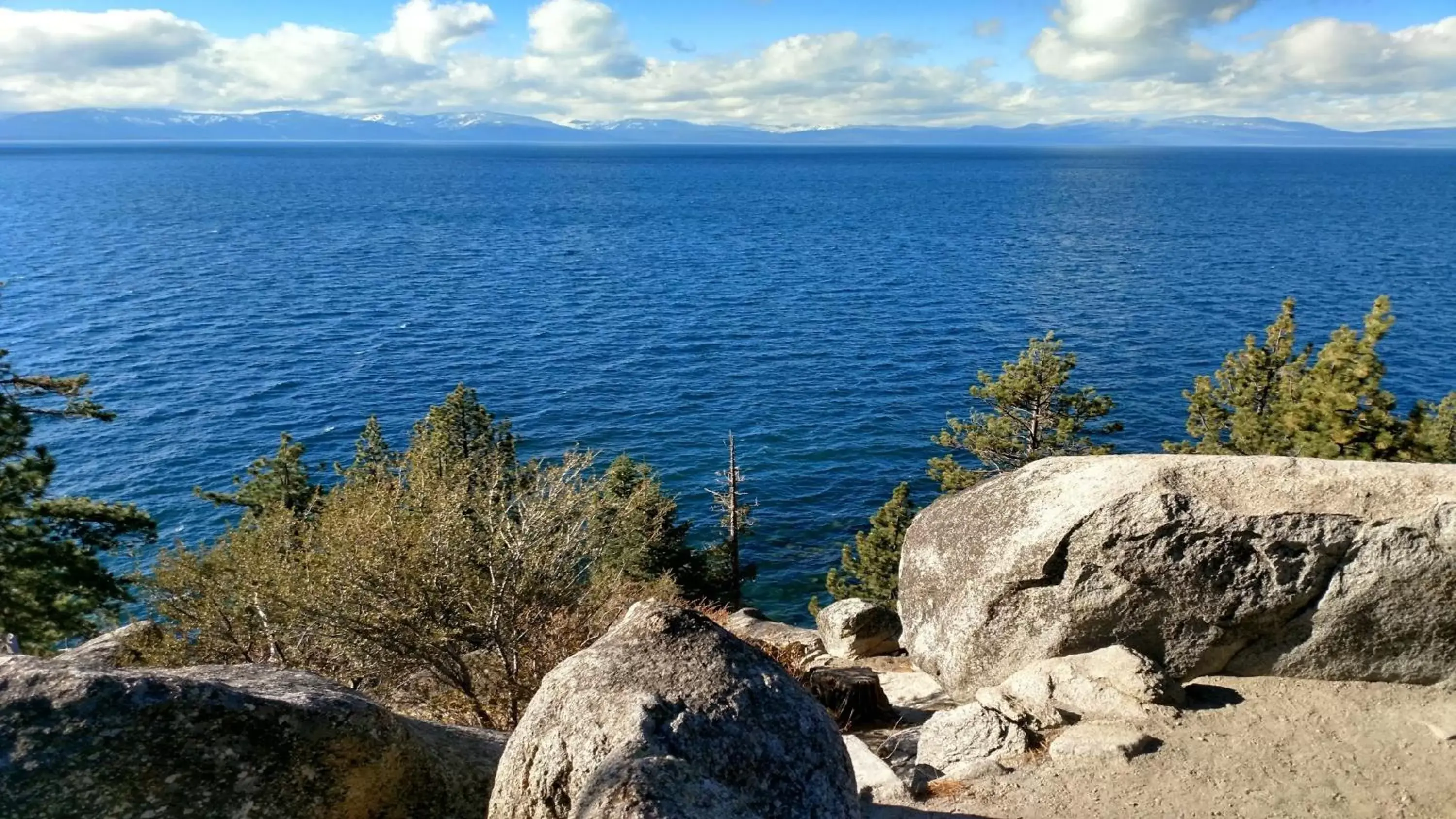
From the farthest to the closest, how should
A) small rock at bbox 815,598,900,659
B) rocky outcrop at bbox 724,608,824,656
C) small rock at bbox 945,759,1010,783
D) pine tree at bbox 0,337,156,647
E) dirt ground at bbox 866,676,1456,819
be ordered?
rocky outcrop at bbox 724,608,824,656, small rock at bbox 815,598,900,659, pine tree at bbox 0,337,156,647, small rock at bbox 945,759,1010,783, dirt ground at bbox 866,676,1456,819

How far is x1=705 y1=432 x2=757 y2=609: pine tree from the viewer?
4462 cm

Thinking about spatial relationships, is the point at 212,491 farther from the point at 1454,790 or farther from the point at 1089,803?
the point at 1454,790

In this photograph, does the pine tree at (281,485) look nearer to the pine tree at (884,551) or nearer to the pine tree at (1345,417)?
the pine tree at (884,551)

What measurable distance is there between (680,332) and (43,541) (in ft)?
215

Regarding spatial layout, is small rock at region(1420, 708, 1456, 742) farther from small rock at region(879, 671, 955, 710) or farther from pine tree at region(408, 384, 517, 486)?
pine tree at region(408, 384, 517, 486)

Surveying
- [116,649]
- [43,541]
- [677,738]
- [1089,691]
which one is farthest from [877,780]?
[43,541]

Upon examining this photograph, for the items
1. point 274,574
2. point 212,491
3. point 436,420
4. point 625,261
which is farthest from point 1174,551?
point 625,261

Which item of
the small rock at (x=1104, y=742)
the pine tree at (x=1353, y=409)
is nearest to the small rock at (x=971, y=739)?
the small rock at (x=1104, y=742)

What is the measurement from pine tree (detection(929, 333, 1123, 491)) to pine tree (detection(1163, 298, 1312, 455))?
3.50m

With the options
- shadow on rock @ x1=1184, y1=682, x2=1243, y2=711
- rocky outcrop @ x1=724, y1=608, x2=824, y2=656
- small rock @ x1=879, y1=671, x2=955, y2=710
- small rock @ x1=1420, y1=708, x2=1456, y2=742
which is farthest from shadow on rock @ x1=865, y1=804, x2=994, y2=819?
rocky outcrop @ x1=724, y1=608, x2=824, y2=656

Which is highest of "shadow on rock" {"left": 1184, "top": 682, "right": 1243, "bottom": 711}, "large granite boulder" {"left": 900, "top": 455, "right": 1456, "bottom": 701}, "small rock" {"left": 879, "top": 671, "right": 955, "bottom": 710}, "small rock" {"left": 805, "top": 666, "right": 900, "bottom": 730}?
"large granite boulder" {"left": 900, "top": 455, "right": 1456, "bottom": 701}

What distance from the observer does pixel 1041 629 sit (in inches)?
785

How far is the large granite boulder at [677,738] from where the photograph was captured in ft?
28.8

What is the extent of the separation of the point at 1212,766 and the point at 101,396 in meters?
73.0
